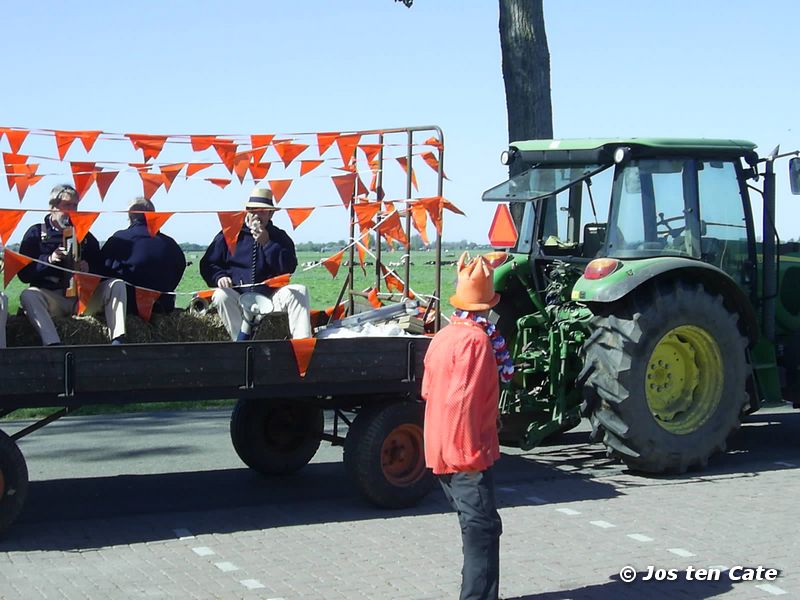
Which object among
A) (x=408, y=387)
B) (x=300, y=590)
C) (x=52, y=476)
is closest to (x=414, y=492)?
(x=408, y=387)

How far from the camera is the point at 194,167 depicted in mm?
8594

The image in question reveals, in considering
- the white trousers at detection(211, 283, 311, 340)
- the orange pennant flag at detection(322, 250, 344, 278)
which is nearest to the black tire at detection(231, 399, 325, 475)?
the white trousers at detection(211, 283, 311, 340)

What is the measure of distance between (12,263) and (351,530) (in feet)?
9.13

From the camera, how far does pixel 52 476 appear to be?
29.6 ft

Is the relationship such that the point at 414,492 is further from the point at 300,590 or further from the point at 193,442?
the point at 193,442

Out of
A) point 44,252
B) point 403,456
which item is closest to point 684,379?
point 403,456

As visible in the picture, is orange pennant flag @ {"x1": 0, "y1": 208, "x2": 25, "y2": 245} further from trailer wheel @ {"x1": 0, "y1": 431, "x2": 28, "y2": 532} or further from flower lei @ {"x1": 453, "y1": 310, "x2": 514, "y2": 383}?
flower lei @ {"x1": 453, "y1": 310, "x2": 514, "y2": 383}

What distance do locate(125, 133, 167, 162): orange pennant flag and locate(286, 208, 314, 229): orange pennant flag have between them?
0.98 metres

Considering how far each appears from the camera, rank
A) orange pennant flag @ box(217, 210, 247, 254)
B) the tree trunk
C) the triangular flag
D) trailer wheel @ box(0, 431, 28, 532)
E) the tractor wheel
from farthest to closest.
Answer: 1. the tree trunk
2. the tractor wheel
3. the triangular flag
4. orange pennant flag @ box(217, 210, 247, 254)
5. trailer wheel @ box(0, 431, 28, 532)

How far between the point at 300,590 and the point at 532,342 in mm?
→ 3864

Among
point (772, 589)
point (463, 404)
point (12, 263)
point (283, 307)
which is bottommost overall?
point (772, 589)

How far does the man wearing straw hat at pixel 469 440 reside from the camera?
5.68 metres

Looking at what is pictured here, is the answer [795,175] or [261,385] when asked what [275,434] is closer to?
[261,385]

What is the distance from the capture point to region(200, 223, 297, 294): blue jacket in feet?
28.3
